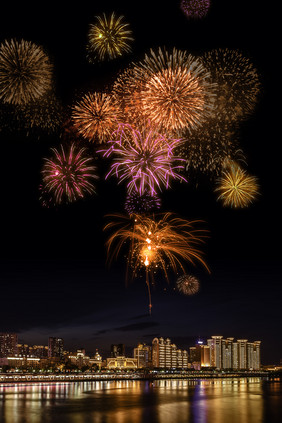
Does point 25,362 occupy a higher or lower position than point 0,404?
lower

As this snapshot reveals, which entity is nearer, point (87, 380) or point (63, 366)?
point (87, 380)

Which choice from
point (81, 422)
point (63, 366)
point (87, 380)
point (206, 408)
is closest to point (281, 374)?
point (63, 366)

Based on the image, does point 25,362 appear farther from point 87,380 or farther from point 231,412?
point 231,412

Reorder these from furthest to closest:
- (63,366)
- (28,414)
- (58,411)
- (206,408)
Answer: (63,366) → (206,408) → (58,411) → (28,414)

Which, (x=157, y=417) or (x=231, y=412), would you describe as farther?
(x=231, y=412)

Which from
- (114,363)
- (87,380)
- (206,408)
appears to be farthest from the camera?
(114,363)

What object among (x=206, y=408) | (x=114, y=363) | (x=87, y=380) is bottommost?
(x=114, y=363)

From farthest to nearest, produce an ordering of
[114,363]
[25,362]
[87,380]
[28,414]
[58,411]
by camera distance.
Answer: [114,363]
[25,362]
[87,380]
[58,411]
[28,414]

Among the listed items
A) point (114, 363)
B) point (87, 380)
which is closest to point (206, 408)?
point (87, 380)

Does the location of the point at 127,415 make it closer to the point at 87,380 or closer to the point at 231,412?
the point at 231,412
